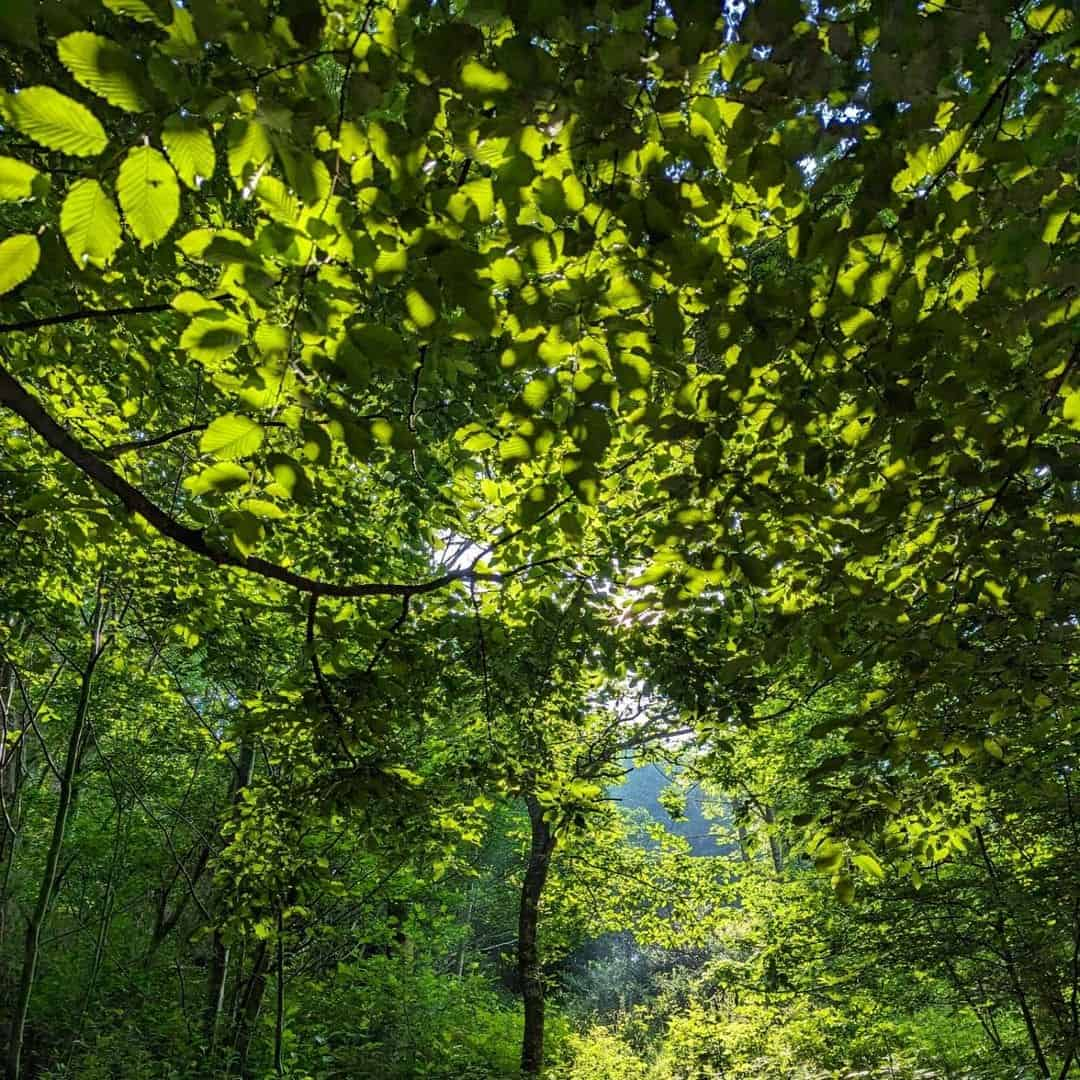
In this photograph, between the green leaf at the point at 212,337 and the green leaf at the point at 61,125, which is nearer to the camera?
the green leaf at the point at 61,125

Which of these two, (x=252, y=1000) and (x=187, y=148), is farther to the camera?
(x=252, y=1000)

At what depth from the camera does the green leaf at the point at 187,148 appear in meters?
0.95

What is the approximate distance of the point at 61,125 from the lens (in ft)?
2.85

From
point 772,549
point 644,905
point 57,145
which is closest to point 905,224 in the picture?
point 772,549

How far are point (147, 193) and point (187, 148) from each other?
95mm

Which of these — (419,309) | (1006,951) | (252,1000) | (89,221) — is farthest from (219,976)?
(89,221)

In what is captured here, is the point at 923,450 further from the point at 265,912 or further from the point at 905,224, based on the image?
the point at 265,912

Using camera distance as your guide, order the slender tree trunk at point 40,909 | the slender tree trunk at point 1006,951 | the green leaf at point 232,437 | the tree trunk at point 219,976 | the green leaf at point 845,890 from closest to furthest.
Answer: the green leaf at point 232,437
the green leaf at point 845,890
the slender tree trunk at point 1006,951
the slender tree trunk at point 40,909
the tree trunk at point 219,976

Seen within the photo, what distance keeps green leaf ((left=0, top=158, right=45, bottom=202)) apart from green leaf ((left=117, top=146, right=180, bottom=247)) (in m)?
0.11

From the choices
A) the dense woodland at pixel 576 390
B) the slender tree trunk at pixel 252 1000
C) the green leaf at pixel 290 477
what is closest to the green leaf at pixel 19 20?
the dense woodland at pixel 576 390

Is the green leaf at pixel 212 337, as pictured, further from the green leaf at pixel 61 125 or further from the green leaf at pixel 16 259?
the green leaf at pixel 61 125

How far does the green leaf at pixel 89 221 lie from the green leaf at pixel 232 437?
402mm

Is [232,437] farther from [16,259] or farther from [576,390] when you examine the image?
[576,390]

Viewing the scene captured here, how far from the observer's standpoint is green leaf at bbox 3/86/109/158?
0.86 meters
